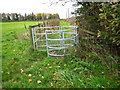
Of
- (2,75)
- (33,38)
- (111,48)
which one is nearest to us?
(2,75)

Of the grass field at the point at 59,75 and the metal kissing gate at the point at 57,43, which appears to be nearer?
the grass field at the point at 59,75

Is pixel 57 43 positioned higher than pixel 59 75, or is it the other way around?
pixel 57 43

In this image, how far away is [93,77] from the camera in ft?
11.7

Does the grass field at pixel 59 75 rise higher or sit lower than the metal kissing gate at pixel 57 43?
lower

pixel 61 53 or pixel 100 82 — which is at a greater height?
pixel 61 53

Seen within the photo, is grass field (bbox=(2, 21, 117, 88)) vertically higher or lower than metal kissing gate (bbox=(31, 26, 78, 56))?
lower

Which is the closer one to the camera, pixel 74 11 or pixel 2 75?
pixel 2 75

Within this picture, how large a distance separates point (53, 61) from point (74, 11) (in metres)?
2.48

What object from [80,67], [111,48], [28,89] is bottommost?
[28,89]

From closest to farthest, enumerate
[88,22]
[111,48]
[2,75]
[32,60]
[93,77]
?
[93,77] → [2,75] → [111,48] → [88,22] → [32,60]

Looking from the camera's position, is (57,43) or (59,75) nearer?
(59,75)

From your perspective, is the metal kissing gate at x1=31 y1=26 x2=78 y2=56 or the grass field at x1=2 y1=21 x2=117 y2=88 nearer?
the grass field at x1=2 y1=21 x2=117 y2=88

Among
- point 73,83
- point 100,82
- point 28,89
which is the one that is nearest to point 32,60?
point 28,89

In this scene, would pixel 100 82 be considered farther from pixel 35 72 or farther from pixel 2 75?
pixel 2 75
